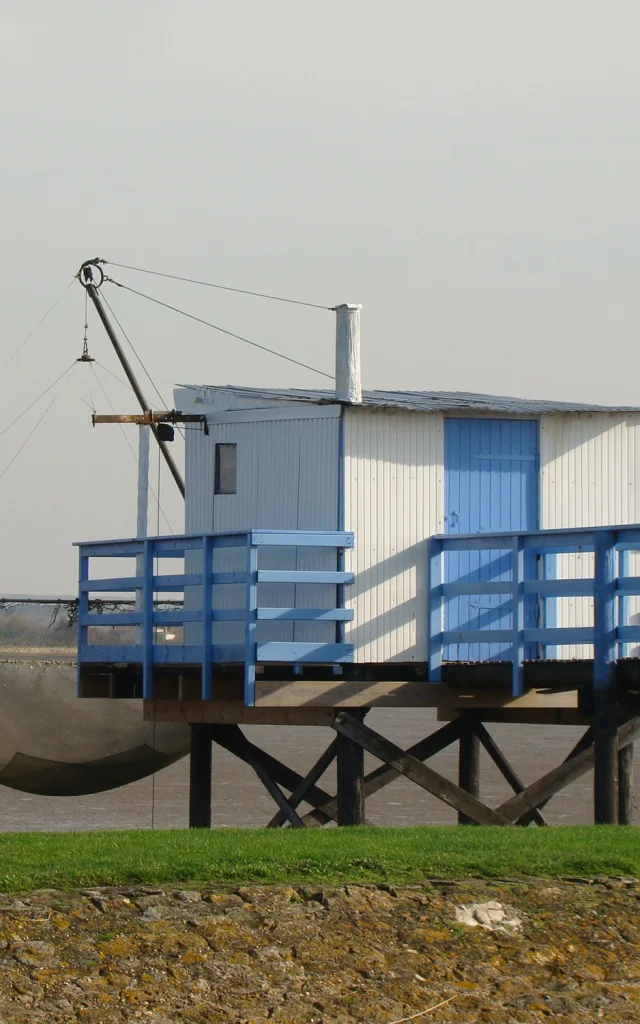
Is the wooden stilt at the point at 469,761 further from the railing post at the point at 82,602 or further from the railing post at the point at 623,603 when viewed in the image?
the railing post at the point at 82,602

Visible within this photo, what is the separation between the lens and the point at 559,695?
1686cm

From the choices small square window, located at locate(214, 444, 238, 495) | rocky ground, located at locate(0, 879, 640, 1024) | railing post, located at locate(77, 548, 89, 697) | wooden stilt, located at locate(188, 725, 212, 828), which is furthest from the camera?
wooden stilt, located at locate(188, 725, 212, 828)

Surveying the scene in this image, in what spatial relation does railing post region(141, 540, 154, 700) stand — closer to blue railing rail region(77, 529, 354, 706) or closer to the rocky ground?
blue railing rail region(77, 529, 354, 706)

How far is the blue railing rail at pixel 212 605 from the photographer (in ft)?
51.5

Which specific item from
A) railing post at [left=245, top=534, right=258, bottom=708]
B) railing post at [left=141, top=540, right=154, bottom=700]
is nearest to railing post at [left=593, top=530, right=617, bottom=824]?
railing post at [left=245, top=534, right=258, bottom=708]

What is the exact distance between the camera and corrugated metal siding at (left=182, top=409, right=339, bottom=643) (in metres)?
16.5

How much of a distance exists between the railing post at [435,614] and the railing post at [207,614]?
224 cm

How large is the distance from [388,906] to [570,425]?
26.2 ft

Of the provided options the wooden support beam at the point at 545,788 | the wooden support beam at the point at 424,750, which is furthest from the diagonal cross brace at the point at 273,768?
the wooden support beam at the point at 545,788

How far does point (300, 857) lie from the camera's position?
1157 centimetres

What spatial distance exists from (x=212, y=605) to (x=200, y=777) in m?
3.42

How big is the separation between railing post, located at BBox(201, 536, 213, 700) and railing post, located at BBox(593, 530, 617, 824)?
3.84 meters

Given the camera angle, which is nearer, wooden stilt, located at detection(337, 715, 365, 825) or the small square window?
wooden stilt, located at detection(337, 715, 365, 825)

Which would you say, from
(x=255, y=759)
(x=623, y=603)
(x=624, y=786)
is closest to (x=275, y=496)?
(x=255, y=759)
